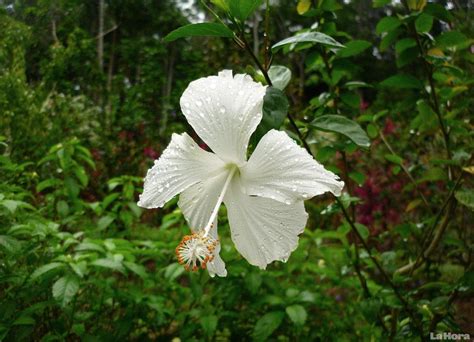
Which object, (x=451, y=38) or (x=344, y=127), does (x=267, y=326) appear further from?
(x=451, y=38)

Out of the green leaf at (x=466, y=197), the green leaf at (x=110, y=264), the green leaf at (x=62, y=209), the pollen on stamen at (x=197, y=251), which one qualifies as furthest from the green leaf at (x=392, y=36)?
the green leaf at (x=62, y=209)

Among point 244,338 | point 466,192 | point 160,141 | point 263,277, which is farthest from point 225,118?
point 160,141

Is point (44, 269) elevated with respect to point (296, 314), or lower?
elevated

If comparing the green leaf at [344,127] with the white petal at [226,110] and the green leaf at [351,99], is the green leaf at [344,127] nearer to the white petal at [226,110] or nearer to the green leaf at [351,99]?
the white petal at [226,110]

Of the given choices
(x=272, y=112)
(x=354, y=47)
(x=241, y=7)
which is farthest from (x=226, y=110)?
(x=354, y=47)

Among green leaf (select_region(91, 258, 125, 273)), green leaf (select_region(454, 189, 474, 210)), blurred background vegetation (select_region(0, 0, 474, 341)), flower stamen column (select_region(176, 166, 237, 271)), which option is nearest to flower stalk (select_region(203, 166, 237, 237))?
flower stamen column (select_region(176, 166, 237, 271))

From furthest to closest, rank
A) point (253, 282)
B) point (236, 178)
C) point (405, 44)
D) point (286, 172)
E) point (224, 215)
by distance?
point (224, 215) → point (253, 282) → point (405, 44) → point (236, 178) → point (286, 172)
